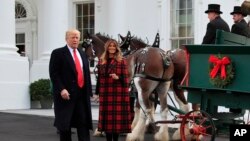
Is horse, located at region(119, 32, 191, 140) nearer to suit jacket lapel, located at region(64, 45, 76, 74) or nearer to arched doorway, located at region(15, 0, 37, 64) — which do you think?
suit jacket lapel, located at region(64, 45, 76, 74)

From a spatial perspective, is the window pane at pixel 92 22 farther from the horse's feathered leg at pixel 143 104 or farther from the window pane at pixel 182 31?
the horse's feathered leg at pixel 143 104

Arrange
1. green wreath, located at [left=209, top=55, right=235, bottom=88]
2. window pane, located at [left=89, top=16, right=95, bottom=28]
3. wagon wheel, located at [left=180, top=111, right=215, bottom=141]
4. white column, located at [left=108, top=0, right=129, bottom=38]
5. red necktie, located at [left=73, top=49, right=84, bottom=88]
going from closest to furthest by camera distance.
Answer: green wreath, located at [left=209, top=55, right=235, bottom=88]
red necktie, located at [left=73, top=49, right=84, bottom=88]
wagon wheel, located at [left=180, top=111, right=215, bottom=141]
white column, located at [left=108, top=0, right=129, bottom=38]
window pane, located at [left=89, top=16, right=95, bottom=28]

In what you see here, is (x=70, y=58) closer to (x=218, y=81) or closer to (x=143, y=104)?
(x=218, y=81)

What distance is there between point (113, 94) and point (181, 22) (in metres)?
10.1

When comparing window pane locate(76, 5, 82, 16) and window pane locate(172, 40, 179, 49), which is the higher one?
window pane locate(76, 5, 82, 16)

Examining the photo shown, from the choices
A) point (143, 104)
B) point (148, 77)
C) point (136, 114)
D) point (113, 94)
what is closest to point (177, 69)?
point (148, 77)

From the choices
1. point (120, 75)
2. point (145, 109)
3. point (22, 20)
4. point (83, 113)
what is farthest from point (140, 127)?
point (22, 20)

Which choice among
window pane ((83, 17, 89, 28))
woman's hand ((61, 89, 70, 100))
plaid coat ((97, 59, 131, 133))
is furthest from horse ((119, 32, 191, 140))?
window pane ((83, 17, 89, 28))

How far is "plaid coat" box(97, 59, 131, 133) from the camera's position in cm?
808

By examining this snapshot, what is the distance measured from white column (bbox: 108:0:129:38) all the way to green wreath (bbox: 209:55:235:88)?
1163 cm

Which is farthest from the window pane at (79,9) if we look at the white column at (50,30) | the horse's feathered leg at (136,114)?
the horse's feathered leg at (136,114)

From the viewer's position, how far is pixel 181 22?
17.9 metres

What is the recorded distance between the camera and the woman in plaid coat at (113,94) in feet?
26.5

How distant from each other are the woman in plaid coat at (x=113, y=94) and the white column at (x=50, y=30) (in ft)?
31.7
